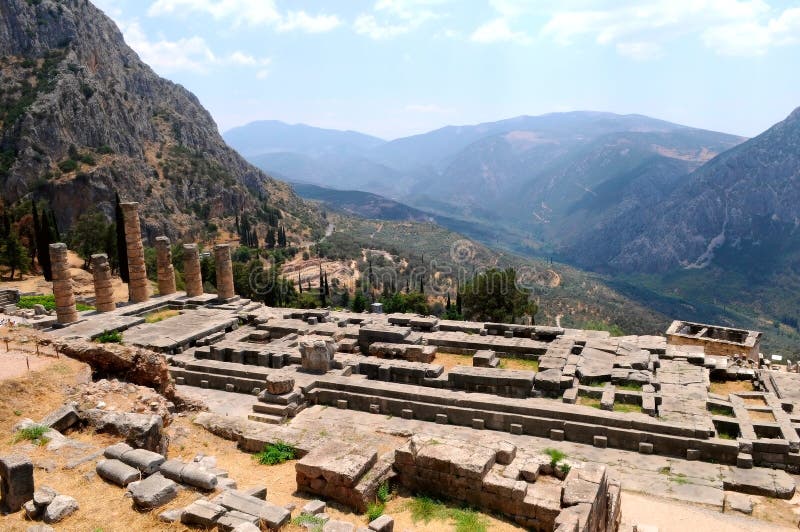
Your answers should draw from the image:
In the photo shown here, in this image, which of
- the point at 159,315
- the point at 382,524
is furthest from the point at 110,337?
the point at 382,524

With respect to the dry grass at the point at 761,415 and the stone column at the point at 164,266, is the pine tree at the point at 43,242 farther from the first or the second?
the dry grass at the point at 761,415

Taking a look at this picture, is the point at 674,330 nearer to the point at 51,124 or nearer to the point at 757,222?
the point at 51,124

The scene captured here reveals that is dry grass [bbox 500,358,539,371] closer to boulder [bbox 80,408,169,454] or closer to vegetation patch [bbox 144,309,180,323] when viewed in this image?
boulder [bbox 80,408,169,454]

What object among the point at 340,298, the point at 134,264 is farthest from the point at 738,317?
the point at 134,264

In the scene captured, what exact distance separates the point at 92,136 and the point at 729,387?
255 ft

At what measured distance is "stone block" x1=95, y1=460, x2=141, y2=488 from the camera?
29.8ft

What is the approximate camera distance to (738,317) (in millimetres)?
90812

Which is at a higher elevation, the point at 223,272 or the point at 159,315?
the point at 223,272

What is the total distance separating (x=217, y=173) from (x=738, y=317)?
85.9 m

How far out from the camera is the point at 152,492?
8461 millimetres

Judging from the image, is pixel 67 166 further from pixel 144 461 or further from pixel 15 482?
pixel 15 482

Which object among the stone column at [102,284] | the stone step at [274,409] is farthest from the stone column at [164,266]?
the stone step at [274,409]

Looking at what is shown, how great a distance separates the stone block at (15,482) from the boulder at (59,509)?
462 millimetres

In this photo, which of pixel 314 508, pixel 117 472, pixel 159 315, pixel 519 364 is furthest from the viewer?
pixel 159 315
